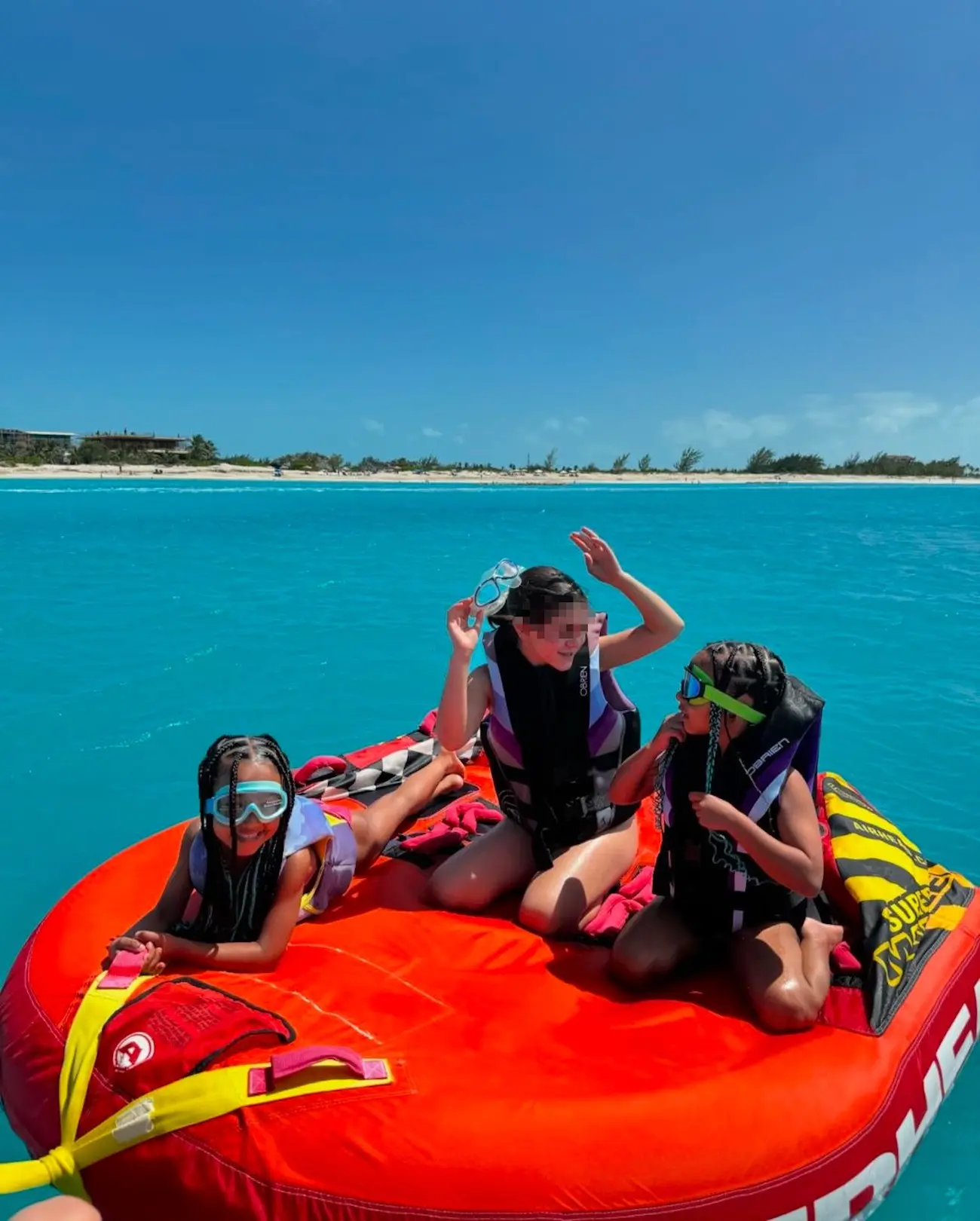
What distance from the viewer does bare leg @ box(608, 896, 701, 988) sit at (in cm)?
233

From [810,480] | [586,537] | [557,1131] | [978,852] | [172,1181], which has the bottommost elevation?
[978,852]

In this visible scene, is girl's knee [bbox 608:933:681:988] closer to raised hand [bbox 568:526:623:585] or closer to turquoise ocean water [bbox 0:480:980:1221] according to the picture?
turquoise ocean water [bbox 0:480:980:1221]

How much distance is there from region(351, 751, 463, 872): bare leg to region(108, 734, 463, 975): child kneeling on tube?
1.72ft

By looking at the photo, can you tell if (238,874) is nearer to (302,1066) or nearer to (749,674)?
(302,1066)

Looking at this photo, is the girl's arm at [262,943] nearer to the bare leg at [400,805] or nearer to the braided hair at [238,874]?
the braided hair at [238,874]

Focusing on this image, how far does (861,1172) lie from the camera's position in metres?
1.91

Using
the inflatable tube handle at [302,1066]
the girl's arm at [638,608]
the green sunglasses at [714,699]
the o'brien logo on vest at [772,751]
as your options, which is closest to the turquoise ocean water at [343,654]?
the inflatable tube handle at [302,1066]

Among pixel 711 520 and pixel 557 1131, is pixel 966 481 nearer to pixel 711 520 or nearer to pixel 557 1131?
pixel 711 520

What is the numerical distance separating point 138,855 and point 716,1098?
6.89 feet

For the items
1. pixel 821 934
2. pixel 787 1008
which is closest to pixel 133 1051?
pixel 787 1008

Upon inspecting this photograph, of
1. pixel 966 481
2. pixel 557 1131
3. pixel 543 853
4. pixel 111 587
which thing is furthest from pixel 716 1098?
pixel 966 481

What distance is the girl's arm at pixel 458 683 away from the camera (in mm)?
2668

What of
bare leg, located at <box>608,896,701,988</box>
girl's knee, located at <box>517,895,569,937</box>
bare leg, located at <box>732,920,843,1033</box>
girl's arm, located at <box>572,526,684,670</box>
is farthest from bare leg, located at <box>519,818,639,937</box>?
girl's arm, located at <box>572,526,684,670</box>

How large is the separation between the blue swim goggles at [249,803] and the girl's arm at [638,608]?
128cm
